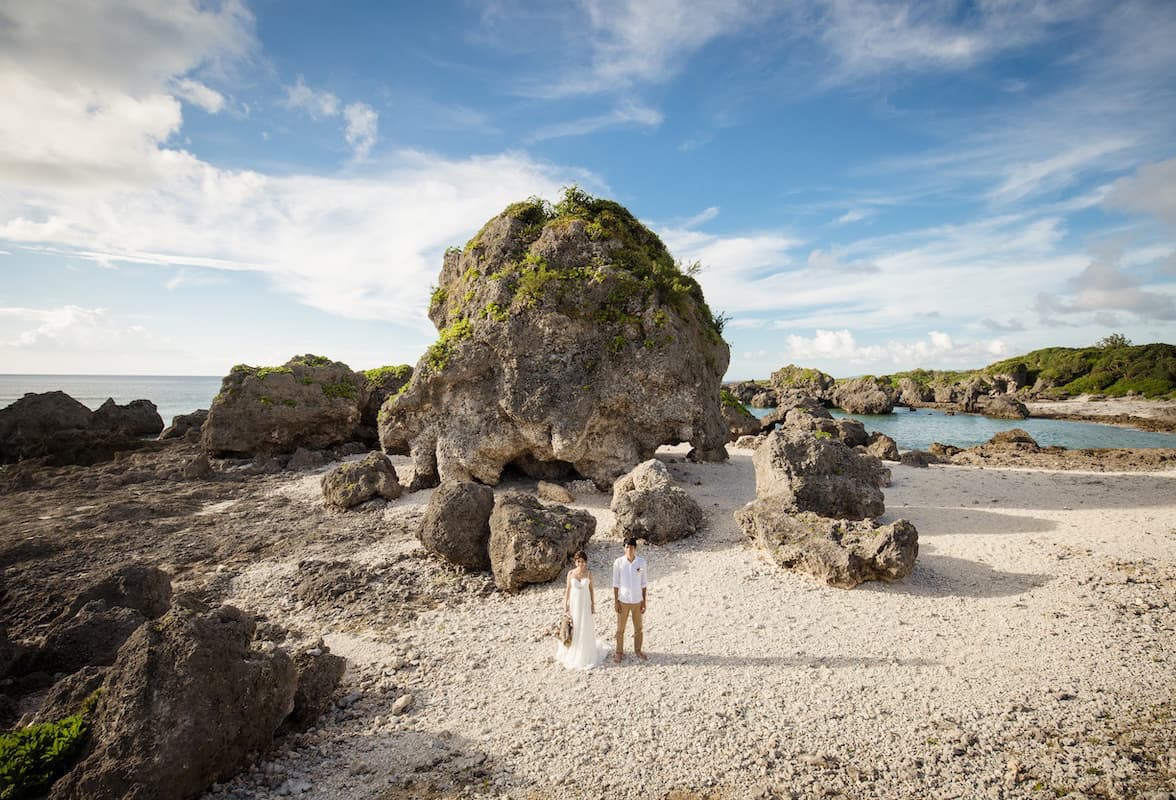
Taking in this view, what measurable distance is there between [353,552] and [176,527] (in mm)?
8296

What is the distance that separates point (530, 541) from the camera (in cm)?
1330

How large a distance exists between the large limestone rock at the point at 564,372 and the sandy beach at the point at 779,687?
6247mm

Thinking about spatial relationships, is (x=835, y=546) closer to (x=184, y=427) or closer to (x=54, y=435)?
(x=54, y=435)

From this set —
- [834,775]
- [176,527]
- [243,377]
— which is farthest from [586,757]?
[243,377]

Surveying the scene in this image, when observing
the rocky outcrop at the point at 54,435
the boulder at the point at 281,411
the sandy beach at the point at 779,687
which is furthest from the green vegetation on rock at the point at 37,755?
the rocky outcrop at the point at 54,435

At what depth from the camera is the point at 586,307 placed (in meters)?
20.5

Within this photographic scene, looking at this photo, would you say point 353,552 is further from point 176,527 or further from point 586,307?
point 586,307

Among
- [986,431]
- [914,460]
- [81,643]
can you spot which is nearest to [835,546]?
[81,643]

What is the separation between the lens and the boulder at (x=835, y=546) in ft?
39.6

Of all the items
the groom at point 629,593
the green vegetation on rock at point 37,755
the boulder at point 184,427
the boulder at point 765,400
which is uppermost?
the boulder at point 765,400

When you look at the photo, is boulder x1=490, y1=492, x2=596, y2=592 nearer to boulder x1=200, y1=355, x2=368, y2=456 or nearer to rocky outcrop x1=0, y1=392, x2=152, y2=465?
boulder x1=200, y1=355, x2=368, y2=456

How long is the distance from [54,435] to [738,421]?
138 ft

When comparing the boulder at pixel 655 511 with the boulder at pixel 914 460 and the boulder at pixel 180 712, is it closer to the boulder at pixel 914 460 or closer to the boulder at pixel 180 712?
the boulder at pixel 180 712

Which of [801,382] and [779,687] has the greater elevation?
[801,382]
